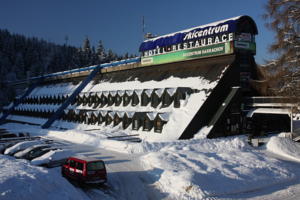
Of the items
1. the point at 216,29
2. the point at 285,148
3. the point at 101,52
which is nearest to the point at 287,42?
the point at 285,148

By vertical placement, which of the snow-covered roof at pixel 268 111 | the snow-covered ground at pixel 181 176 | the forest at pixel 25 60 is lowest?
the snow-covered ground at pixel 181 176

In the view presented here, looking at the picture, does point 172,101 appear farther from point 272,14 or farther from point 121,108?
point 272,14

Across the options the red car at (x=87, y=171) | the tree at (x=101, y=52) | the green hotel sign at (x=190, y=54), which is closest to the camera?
the red car at (x=87, y=171)

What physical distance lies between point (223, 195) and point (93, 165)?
325 inches

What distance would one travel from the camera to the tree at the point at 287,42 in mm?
25266

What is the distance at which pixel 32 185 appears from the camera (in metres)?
15.7

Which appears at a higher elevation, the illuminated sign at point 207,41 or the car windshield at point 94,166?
the illuminated sign at point 207,41

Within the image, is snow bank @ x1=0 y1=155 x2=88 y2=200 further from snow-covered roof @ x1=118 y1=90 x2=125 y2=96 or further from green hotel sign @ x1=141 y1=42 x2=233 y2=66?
snow-covered roof @ x1=118 y1=90 x2=125 y2=96

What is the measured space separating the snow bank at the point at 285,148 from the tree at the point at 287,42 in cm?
651

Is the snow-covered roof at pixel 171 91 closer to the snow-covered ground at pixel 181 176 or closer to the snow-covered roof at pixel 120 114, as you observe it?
the snow-covered roof at pixel 120 114

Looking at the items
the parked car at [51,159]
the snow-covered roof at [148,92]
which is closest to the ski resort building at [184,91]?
the snow-covered roof at [148,92]

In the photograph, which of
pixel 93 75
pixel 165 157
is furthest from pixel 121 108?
pixel 165 157

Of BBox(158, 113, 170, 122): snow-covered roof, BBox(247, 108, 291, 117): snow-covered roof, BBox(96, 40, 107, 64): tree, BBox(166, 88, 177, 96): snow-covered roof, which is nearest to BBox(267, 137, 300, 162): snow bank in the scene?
BBox(247, 108, 291, 117): snow-covered roof

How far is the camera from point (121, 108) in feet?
157
